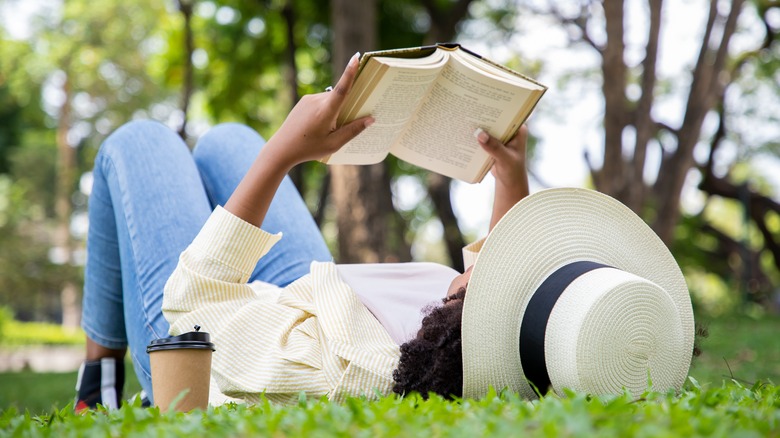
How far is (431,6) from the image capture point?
11.9 meters

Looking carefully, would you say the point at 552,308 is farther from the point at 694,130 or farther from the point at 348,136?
the point at 694,130

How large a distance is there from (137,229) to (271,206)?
2.09 ft

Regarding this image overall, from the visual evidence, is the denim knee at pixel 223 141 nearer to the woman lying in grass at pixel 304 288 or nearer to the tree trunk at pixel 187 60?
the woman lying in grass at pixel 304 288

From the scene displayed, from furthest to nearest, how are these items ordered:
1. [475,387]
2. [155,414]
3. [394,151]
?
[394,151]
[475,387]
[155,414]

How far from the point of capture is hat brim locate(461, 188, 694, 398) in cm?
193

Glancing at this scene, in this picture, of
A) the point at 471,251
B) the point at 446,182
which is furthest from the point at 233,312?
the point at 446,182

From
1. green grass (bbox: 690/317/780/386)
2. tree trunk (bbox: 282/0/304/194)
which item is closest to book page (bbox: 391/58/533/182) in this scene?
green grass (bbox: 690/317/780/386)

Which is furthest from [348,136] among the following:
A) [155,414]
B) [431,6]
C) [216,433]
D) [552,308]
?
[431,6]

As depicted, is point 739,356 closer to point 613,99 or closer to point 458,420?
point 613,99

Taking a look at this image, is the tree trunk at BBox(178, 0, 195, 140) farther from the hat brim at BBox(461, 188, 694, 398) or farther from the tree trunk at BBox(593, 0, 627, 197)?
the hat brim at BBox(461, 188, 694, 398)

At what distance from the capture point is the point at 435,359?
2.00 metres

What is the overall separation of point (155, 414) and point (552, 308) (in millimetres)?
957

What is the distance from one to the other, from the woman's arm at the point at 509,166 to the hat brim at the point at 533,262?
68cm

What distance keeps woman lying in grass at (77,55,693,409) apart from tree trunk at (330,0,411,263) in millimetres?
3975
